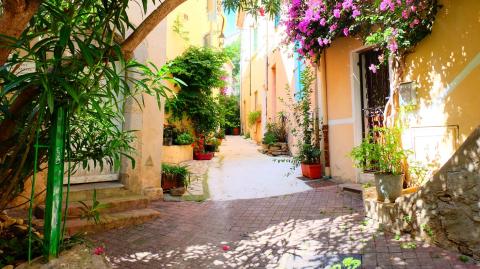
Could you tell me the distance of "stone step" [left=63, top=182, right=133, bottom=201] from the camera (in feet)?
14.0

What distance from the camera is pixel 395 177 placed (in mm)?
3523

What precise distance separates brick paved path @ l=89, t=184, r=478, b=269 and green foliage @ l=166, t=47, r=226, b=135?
4569mm

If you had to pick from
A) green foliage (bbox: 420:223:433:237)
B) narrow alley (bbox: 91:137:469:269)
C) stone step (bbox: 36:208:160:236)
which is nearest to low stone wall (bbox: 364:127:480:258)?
green foliage (bbox: 420:223:433:237)

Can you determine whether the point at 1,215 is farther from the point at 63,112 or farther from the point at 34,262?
the point at 63,112

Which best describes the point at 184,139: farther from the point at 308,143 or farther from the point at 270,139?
the point at 270,139

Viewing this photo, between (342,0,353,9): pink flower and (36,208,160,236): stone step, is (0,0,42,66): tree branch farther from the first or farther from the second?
(342,0,353,9): pink flower

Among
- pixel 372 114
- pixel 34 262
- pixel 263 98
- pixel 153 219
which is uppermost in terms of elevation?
pixel 263 98

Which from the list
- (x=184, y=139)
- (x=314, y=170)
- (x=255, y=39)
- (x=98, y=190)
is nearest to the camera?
(x=98, y=190)

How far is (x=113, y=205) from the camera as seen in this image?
4254 mm

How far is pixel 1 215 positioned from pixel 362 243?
323 cm

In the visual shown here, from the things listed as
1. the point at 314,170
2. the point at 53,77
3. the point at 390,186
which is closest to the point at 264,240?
the point at 390,186

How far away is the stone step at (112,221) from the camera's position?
3.54m

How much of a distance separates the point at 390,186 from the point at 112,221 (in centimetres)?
346

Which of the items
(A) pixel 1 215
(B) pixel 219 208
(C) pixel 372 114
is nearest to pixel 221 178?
(B) pixel 219 208
